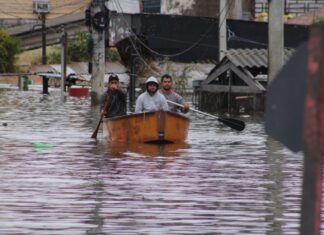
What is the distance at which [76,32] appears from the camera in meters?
67.6

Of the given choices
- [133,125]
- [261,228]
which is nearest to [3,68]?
[133,125]

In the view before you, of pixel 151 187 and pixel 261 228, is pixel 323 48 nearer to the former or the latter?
pixel 261 228

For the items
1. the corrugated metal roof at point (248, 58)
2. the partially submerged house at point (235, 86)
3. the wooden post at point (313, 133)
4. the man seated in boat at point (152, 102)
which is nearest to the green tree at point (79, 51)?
the partially submerged house at point (235, 86)

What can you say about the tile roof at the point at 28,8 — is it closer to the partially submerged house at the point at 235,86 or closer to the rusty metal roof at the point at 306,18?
the rusty metal roof at the point at 306,18

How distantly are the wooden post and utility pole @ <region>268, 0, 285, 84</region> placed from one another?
29.5 m

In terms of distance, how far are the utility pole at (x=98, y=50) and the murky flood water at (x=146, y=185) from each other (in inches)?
493

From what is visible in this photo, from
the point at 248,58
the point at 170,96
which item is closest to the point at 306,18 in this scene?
the point at 248,58

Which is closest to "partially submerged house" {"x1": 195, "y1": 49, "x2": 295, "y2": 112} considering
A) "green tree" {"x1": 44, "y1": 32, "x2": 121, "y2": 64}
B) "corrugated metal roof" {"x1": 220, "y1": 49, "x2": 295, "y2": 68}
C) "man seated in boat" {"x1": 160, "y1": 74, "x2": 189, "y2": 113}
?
"corrugated metal roof" {"x1": 220, "y1": 49, "x2": 295, "y2": 68}

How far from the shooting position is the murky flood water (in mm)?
11547

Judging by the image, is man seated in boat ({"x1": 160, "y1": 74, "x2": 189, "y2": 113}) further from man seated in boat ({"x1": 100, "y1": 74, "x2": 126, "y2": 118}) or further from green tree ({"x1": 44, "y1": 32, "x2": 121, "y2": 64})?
green tree ({"x1": 44, "y1": 32, "x2": 121, "y2": 64})

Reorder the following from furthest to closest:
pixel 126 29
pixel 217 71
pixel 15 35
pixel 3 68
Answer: pixel 15 35 → pixel 3 68 → pixel 126 29 → pixel 217 71

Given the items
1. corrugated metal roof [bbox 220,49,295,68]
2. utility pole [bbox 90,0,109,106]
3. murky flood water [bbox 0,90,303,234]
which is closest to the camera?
murky flood water [bbox 0,90,303,234]

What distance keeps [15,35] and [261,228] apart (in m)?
59.6

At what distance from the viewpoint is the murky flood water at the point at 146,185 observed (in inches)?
455
